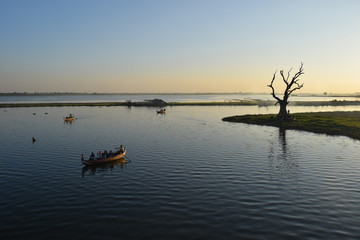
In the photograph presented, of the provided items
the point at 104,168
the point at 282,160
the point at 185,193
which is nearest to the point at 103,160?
the point at 104,168

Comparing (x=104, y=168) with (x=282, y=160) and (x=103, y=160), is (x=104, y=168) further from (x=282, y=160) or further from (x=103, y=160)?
(x=282, y=160)

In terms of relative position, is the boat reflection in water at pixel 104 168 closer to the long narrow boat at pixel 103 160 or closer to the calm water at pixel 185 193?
the calm water at pixel 185 193

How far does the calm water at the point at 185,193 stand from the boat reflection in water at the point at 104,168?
13cm

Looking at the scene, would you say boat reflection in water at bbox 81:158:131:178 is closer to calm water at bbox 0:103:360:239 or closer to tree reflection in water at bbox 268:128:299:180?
calm water at bbox 0:103:360:239

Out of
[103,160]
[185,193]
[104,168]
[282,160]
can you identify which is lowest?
[185,193]

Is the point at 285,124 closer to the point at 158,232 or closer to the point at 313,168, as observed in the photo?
the point at 313,168

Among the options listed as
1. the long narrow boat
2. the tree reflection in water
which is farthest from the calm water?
the long narrow boat

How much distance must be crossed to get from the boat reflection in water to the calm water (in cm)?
13

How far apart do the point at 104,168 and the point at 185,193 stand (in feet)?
50.8

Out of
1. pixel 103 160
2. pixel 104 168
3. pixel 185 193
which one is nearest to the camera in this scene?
pixel 185 193

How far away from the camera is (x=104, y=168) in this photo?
38.7 metres

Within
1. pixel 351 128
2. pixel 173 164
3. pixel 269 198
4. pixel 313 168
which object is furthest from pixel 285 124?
pixel 269 198

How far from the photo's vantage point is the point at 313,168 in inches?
1448

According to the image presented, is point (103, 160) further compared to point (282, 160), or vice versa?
point (282, 160)
